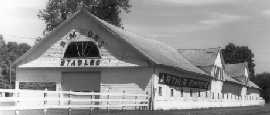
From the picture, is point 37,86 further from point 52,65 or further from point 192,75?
point 192,75

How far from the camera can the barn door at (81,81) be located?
38.8 metres

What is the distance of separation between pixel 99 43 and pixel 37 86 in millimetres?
14490

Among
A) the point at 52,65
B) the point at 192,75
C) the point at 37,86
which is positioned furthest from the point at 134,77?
the point at 37,86

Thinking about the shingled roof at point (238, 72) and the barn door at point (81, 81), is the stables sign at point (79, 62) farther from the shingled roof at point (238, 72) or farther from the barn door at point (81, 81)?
the shingled roof at point (238, 72)

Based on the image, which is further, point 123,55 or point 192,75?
point 192,75

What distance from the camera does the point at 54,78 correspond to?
40.1 metres

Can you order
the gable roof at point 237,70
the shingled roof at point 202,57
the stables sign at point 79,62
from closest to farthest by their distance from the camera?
the stables sign at point 79,62 < the shingled roof at point 202,57 < the gable roof at point 237,70

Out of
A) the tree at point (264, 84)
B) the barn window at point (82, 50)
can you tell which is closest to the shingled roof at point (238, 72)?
the tree at point (264, 84)

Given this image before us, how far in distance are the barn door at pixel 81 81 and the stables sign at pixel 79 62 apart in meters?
0.85

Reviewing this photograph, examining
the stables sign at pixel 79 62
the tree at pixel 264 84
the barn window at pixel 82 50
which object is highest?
the barn window at pixel 82 50

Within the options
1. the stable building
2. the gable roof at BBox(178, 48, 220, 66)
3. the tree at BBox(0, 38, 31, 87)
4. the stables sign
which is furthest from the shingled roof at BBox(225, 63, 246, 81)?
the stables sign

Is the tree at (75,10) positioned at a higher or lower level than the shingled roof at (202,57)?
higher

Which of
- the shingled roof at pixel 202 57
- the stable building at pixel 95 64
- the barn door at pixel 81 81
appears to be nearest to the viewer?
the stable building at pixel 95 64

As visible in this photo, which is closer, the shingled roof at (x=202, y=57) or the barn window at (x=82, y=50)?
the barn window at (x=82, y=50)
